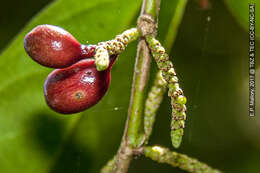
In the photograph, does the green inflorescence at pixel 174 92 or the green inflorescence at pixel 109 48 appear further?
the green inflorescence at pixel 174 92

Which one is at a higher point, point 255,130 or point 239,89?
point 239,89

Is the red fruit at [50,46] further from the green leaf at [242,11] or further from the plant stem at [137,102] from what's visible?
the green leaf at [242,11]

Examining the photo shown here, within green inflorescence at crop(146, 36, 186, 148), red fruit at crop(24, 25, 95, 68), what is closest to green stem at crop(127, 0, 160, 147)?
green inflorescence at crop(146, 36, 186, 148)

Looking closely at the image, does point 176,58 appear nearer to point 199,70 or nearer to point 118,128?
point 199,70

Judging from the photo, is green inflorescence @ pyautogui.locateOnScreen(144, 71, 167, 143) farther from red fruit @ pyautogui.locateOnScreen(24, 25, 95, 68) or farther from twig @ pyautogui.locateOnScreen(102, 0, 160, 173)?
red fruit @ pyautogui.locateOnScreen(24, 25, 95, 68)

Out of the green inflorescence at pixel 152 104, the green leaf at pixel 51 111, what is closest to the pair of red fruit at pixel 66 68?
the green inflorescence at pixel 152 104

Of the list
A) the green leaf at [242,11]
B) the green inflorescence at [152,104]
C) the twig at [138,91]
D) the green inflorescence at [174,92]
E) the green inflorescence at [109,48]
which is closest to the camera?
the green inflorescence at [109,48]

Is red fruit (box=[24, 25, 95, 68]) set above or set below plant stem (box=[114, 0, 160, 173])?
A: above

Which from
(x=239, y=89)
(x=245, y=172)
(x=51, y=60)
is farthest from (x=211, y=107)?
(x=51, y=60)
